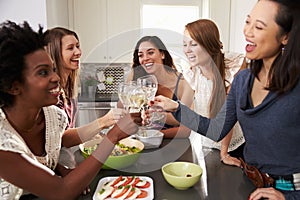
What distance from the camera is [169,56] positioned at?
2.10 m

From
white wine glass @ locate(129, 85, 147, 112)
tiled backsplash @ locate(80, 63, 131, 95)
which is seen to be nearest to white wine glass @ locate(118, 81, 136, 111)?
white wine glass @ locate(129, 85, 147, 112)

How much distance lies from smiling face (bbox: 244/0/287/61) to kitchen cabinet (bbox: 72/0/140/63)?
82.1 inches

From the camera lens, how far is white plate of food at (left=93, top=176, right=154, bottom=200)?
0.92 metres

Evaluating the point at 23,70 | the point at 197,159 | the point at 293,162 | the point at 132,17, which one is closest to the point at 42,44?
the point at 23,70

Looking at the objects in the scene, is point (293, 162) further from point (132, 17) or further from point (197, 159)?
point (132, 17)

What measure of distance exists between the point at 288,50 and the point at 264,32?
9 cm

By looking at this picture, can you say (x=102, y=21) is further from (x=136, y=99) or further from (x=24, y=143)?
(x=24, y=143)

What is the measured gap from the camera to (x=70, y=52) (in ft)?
5.45

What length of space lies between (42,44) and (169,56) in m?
1.24

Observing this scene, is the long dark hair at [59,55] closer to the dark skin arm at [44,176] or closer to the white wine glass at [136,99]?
the white wine glass at [136,99]

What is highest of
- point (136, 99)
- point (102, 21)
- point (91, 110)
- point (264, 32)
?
point (102, 21)

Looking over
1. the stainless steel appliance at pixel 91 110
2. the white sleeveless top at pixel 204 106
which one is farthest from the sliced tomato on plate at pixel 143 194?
the stainless steel appliance at pixel 91 110

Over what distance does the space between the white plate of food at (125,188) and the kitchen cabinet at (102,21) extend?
81.4 inches

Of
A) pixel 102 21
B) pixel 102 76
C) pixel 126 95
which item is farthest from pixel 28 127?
pixel 102 76
